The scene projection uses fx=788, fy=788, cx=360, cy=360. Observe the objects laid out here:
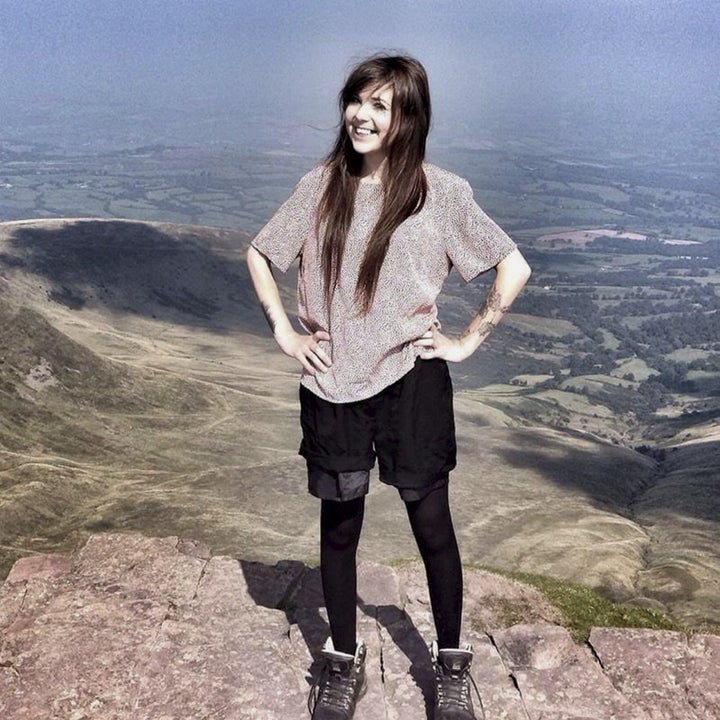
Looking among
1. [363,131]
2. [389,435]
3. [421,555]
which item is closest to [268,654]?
[421,555]

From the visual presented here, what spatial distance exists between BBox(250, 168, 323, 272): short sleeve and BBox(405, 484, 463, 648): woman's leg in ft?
8.05

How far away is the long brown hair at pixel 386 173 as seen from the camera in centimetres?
626

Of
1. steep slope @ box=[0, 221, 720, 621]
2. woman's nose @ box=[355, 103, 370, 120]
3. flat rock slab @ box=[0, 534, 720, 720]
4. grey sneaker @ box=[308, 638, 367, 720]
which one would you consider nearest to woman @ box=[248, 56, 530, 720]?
woman's nose @ box=[355, 103, 370, 120]

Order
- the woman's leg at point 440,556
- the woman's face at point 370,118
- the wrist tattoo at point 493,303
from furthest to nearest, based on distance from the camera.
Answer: the woman's leg at point 440,556, the wrist tattoo at point 493,303, the woman's face at point 370,118

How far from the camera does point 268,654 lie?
873 centimetres

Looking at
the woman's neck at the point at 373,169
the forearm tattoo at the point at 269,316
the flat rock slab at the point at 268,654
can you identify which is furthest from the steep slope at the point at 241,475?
the woman's neck at the point at 373,169

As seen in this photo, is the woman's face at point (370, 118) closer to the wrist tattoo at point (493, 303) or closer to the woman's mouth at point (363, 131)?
the woman's mouth at point (363, 131)

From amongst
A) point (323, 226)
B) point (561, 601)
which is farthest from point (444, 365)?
point (561, 601)

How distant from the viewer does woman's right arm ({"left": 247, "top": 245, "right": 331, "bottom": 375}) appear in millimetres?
6645

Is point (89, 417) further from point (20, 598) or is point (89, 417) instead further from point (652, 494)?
point (20, 598)

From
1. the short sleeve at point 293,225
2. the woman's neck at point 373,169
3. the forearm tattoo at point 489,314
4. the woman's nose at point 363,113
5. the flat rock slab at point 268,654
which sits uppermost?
the woman's nose at point 363,113

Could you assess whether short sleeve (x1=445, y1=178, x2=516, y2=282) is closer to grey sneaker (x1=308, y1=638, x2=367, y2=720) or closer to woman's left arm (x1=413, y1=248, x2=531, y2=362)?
woman's left arm (x1=413, y1=248, x2=531, y2=362)

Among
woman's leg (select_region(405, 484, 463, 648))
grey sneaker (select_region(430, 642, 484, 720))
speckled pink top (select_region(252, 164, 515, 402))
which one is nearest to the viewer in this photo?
speckled pink top (select_region(252, 164, 515, 402))

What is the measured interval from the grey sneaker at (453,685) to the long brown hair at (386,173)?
346 cm
